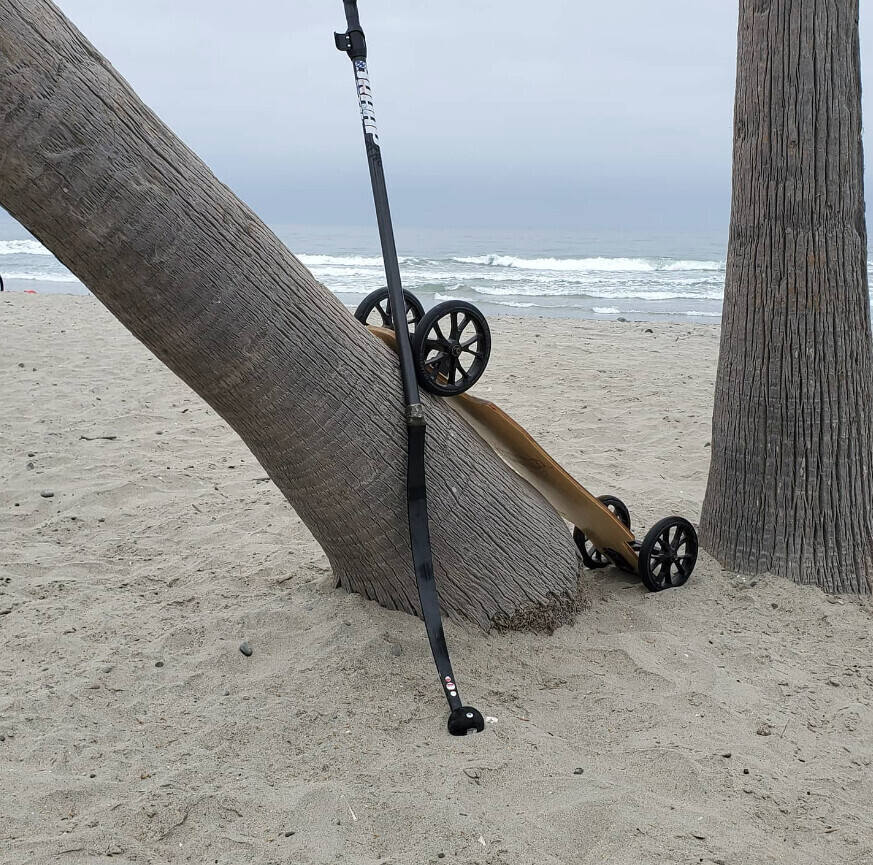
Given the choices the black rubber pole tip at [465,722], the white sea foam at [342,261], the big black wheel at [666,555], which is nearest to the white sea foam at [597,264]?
the white sea foam at [342,261]

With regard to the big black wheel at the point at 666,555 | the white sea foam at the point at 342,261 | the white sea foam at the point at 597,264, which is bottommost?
the big black wheel at the point at 666,555

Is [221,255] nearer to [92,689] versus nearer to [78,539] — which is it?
[92,689]

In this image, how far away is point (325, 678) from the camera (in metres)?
2.87

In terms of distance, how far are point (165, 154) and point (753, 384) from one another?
96.5 inches

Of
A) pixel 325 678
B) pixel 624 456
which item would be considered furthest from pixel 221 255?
pixel 624 456

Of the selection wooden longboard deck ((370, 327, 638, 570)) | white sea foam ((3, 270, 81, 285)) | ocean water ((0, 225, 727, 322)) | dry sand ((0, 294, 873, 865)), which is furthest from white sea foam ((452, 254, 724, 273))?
wooden longboard deck ((370, 327, 638, 570))

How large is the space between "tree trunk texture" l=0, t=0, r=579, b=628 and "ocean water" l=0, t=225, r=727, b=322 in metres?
15.0

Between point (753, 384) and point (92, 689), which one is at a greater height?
point (753, 384)

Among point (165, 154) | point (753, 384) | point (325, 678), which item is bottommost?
point (325, 678)

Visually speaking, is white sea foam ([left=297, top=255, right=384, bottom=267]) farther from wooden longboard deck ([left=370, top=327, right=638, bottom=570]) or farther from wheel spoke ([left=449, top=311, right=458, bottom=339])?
wheel spoke ([left=449, top=311, right=458, bottom=339])

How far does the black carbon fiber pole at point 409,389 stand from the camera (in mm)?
2701

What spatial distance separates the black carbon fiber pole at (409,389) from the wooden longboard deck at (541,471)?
10.1 inches

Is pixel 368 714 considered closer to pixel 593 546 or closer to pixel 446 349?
pixel 446 349

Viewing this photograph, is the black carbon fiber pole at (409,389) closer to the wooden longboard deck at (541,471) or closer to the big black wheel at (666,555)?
the wooden longboard deck at (541,471)
